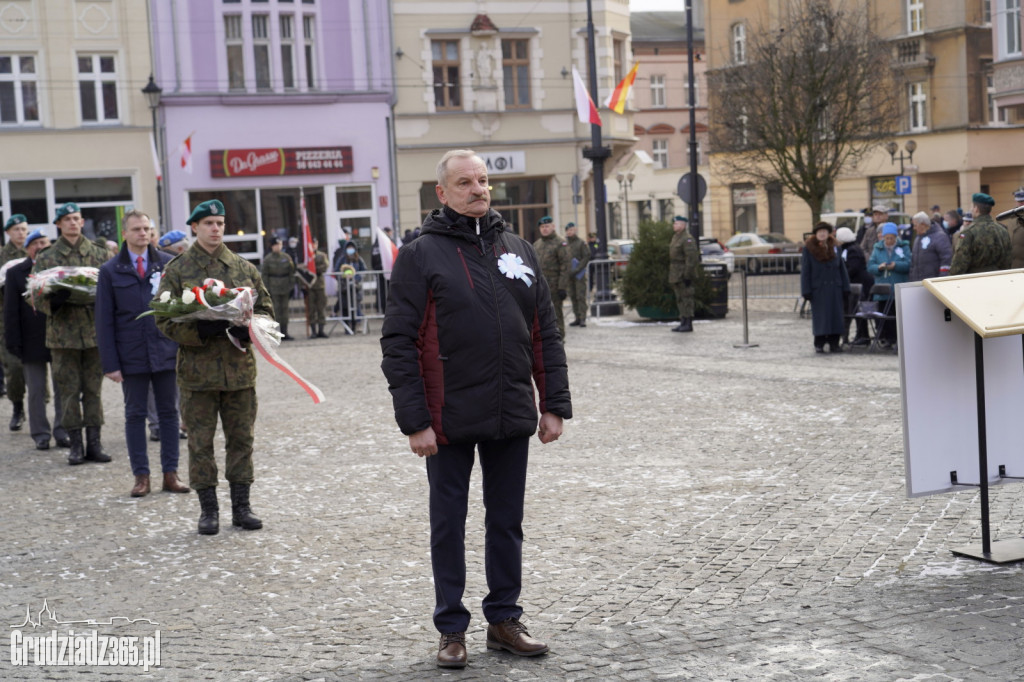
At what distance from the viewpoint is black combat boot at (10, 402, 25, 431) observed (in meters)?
13.2

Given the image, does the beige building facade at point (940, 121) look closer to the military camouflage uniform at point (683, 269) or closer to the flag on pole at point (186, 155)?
the flag on pole at point (186, 155)

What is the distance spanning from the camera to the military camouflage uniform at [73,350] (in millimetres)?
10797

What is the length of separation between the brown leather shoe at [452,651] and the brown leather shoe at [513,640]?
17 cm

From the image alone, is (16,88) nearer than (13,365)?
No

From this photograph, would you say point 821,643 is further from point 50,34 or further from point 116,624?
point 50,34

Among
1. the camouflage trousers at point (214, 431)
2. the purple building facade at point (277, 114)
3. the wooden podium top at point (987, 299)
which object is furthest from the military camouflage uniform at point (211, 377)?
the purple building facade at point (277, 114)

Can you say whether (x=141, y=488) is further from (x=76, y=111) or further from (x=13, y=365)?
(x=76, y=111)

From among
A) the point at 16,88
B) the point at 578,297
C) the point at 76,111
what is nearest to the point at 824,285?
the point at 578,297

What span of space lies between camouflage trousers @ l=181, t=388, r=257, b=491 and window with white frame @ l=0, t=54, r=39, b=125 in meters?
29.6

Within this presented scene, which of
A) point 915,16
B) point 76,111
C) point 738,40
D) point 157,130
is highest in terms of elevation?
point 738,40

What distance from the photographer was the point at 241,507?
793cm

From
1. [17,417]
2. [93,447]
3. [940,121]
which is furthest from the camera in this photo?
[940,121]

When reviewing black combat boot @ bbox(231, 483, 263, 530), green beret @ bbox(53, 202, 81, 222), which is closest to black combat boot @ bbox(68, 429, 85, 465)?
green beret @ bbox(53, 202, 81, 222)

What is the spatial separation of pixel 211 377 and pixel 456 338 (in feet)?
9.94
